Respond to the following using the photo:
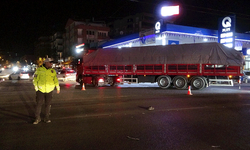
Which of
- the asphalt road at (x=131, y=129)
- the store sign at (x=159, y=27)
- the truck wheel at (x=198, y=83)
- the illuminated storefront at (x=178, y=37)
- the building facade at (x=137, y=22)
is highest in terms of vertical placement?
the building facade at (x=137, y=22)

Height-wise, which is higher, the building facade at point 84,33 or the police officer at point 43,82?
the building facade at point 84,33

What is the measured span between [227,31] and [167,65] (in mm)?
Result: 13681

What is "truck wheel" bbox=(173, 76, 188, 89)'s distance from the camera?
16.5 metres

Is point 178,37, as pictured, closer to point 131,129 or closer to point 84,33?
point 131,129

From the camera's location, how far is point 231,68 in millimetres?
15594

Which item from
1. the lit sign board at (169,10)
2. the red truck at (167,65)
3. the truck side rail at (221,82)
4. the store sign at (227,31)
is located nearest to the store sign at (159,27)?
the lit sign board at (169,10)

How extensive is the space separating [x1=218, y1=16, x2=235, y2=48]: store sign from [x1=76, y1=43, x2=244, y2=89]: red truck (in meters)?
11.5

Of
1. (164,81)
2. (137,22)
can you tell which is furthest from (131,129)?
(137,22)

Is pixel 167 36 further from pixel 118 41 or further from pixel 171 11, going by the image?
pixel 118 41

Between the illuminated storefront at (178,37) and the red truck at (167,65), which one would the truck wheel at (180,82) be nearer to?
the red truck at (167,65)

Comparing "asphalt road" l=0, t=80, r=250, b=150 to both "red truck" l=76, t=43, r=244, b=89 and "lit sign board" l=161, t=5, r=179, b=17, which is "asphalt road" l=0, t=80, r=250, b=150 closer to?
"red truck" l=76, t=43, r=244, b=89

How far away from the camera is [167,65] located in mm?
17094

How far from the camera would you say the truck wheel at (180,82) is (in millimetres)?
16547

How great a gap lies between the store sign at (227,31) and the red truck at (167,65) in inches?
451
